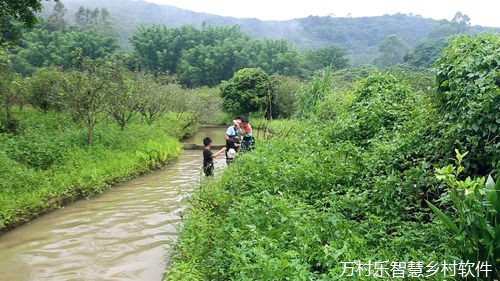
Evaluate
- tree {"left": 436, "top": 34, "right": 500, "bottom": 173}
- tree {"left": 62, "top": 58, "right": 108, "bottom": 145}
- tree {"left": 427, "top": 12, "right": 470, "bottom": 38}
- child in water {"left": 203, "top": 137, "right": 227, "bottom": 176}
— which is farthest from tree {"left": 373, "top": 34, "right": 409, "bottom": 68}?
tree {"left": 436, "top": 34, "right": 500, "bottom": 173}

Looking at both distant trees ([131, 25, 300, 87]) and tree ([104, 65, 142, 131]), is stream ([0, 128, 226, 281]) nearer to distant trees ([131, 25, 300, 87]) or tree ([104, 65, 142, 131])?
tree ([104, 65, 142, 131])

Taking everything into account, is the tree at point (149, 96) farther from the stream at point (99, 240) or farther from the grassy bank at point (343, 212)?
the grassy bank at point (343, 212)

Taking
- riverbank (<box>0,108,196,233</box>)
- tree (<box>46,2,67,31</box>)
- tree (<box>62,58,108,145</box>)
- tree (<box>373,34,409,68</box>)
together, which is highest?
tree (<box>46,2,67,31</box>)

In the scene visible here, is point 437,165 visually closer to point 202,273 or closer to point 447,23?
point 202,273

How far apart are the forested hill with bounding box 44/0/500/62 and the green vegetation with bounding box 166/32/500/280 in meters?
85.7

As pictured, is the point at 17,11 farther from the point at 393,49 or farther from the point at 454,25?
the point at 454,25

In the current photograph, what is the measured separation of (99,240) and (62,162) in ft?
12.1

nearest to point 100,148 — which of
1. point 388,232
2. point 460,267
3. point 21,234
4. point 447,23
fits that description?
point 21,234

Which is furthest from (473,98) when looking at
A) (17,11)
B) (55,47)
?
(55,47)

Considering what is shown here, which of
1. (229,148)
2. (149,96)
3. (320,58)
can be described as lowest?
(229,148)

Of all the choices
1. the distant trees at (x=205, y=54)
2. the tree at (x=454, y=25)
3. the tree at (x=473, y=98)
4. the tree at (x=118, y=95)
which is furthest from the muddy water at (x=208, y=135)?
the tree at (x=454, y=25)

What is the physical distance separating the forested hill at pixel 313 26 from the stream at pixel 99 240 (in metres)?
84.6

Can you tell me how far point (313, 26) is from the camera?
12975cm

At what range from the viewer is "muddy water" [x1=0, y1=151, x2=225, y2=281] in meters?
4.98
